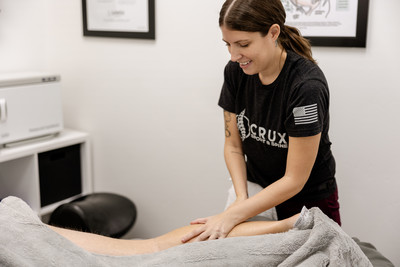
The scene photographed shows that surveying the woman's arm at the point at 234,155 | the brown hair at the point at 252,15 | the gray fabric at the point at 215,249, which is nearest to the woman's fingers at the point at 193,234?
the gray fabric at the point at 215,249

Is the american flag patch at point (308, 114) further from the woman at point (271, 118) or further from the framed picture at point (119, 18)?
the framed picture at point (119, 18)

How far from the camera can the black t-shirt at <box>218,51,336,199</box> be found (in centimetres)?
140

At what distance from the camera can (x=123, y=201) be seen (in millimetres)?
2498

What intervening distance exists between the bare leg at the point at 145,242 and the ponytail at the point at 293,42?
588mm

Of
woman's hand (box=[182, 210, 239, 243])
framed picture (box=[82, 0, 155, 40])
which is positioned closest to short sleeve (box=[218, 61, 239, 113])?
woman's hand (box=[182, 210, 239, 243])

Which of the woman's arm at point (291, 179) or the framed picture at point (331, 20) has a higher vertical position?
the framed picture at point (331, 20)

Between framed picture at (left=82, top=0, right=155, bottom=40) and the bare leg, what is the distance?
133 cm

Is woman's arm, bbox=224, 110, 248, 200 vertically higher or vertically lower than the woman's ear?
lower

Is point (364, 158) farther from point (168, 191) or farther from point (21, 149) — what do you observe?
point (21, 149)

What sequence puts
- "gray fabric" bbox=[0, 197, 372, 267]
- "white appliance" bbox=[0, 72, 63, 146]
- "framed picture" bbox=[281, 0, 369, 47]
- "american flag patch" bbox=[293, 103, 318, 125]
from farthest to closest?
1. "white appliance" bbox=[0, 72, 63, 146]
2. "framed picture" bbox=[281, 0, 369, 47]
3. "american flag patch" bbox=[293, 103, 318, 125]
4. "gray fabric" bbox=[0, 197, 372, 267]

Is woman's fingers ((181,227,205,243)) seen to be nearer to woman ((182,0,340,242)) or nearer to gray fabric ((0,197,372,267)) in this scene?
woman ((182,0,340,242))

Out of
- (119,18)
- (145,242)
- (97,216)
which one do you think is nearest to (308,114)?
(145,242)

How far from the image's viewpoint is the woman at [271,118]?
54.8 inches

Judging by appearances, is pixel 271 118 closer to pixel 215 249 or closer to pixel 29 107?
pixel 215 249
